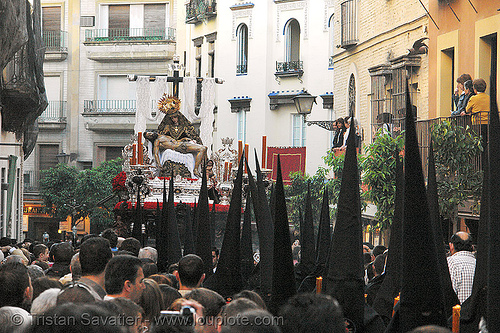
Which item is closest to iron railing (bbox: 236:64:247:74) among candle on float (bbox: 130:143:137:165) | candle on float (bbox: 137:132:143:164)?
candle on float (bbox: 130:143:137:165)

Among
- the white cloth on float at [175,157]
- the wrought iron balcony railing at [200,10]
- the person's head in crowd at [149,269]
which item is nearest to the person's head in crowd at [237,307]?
the person's head in crowd at [149,269]

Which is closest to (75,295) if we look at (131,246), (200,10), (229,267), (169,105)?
(229,267)

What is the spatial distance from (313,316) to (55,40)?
127ft

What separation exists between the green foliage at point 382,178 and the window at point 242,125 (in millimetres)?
18151

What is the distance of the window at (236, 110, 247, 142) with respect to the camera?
32969 millimetres

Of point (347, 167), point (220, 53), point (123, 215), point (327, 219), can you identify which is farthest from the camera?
point (220, 53)

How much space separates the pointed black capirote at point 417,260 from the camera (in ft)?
13.3

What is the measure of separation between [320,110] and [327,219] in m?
23.6

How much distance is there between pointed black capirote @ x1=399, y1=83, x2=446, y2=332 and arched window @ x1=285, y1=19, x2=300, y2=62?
28.3 meters

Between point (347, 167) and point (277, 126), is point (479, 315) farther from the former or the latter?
point (277, 126)

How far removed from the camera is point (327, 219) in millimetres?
7746

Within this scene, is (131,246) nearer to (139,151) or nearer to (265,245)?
(265,245)

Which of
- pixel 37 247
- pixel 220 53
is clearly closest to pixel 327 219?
pixel 37 247

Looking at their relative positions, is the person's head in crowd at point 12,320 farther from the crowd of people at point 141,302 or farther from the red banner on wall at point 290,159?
the red banner on wall at point 290,159
